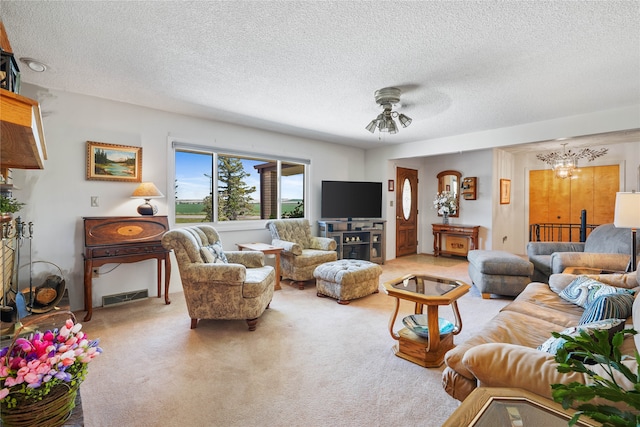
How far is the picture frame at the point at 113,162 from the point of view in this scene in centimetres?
341

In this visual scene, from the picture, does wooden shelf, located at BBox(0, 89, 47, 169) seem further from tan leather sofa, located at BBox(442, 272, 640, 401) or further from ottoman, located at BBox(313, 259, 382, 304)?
ottoman, located at BBox(313, 259, 382, 304)

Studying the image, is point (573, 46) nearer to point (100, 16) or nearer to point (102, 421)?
point (100, 16)

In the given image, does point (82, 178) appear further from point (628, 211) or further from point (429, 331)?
point (628, 211)

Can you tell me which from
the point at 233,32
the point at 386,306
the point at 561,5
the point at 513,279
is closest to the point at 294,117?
the point at 233,32

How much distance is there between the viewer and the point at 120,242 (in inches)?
128

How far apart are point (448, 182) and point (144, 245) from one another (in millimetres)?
6015

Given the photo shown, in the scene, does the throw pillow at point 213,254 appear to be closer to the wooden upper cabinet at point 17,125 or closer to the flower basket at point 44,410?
the wooden upper cabinet at point 17,125

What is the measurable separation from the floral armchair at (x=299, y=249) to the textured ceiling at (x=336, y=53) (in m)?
1.77

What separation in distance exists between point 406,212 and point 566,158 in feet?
10.7

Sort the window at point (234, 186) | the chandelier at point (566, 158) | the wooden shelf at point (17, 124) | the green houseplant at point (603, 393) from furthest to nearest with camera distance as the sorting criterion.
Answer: the chandelier at point (566, 158)
the window at point (234, 186)
the wooden shelf at point (17, 124)
the green houseplant at point (603, 393)

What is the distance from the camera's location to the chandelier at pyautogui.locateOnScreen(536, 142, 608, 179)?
606cm

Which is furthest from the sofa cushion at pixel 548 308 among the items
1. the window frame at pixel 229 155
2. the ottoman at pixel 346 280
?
the window frame at pixel 229 155

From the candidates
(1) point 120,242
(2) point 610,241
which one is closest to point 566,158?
(2) point 610,241

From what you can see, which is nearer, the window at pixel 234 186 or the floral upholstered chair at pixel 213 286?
the floral upholstered chair at pixel 213 286
